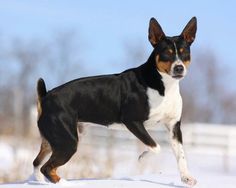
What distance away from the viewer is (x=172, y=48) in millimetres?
6289

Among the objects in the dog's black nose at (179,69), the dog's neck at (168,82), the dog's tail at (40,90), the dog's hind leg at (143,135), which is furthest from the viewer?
the dog's tail at (40,90)

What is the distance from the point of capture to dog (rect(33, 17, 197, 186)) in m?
6.42

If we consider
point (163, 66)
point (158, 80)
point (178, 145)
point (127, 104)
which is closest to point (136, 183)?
point (178, 145)

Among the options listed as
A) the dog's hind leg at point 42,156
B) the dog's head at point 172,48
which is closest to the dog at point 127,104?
the dog's head at point 172,48

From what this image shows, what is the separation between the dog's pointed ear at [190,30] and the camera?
21.5 feet

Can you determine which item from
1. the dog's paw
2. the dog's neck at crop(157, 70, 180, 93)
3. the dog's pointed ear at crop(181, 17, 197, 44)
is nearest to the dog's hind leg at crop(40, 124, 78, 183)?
the dog's neck at crop(157, 70, 180, 93)

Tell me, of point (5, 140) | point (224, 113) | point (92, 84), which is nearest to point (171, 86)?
point (92, 84)

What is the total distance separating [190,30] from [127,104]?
99 centimetres

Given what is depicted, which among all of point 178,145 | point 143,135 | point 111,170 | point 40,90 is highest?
point 40,90

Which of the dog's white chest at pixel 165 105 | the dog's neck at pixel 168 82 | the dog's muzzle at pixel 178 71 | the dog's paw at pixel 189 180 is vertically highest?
the dog's muzzle at pixel 178 71

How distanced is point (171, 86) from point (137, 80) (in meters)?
0.35

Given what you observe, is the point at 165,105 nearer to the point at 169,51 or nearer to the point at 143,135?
the point at 143,135

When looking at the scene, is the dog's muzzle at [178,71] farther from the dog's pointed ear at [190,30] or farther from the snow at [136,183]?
the snow at [136,183]

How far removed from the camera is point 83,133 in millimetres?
6953
